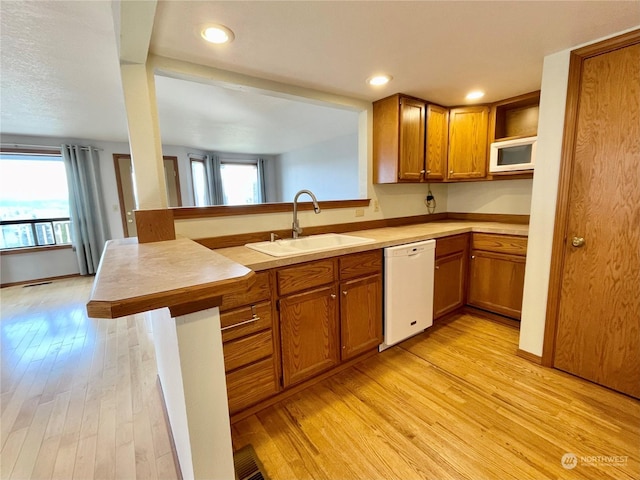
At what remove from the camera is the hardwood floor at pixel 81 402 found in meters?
1.33

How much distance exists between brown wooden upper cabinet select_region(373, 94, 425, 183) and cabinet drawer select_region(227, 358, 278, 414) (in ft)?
6.07

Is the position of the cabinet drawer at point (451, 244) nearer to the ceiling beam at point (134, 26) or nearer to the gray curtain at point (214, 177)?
the ceiling beam at point (134, 26)

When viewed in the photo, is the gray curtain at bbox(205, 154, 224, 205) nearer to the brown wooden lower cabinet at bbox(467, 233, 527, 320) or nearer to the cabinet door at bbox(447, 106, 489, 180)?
the cabinet door at bbox(447, 106, 489, 180)

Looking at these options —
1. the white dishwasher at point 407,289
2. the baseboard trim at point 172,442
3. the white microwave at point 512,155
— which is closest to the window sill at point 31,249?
the baseboard trim at point 172,442

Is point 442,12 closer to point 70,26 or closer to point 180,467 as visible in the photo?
point 70,26

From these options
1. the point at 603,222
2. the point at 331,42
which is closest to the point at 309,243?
the point at 331,42

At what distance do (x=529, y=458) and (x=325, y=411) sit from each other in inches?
38.2

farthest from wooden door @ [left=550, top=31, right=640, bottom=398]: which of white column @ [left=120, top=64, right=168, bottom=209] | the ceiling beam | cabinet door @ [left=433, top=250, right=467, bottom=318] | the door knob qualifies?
white column @ [left=120, top=64, right=168, bottom=209]

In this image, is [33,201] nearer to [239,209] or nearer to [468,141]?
[239,209]

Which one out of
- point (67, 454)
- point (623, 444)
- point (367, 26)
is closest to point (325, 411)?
point (67, 454)

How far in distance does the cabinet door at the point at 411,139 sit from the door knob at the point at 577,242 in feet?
4.11

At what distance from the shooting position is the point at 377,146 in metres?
2.61

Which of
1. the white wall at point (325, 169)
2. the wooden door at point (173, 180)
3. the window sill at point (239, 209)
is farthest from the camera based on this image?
the wooden door at point (173, 180)

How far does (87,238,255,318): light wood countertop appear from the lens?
0.58 metres
